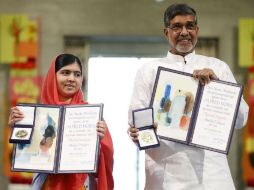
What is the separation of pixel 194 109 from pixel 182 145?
0.20m

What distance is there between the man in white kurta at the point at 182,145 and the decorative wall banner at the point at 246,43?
2970 mm

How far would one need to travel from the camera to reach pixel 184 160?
2.54 m

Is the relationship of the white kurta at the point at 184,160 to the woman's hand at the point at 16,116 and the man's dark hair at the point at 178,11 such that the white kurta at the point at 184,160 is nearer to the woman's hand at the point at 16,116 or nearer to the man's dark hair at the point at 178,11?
the man's dark hair at the point at 178,11

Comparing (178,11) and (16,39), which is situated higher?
(16,39)

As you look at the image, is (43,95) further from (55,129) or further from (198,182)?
(198,182)

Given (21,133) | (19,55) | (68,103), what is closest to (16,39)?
(19,55)

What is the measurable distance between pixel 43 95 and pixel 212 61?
35.8 inches

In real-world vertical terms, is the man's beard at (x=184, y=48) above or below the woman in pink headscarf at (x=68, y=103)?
above

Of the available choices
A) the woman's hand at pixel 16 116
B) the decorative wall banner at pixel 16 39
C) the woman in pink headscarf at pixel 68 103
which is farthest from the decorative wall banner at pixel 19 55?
the woman's hand at pixel 16 116

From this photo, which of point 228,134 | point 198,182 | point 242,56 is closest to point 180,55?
point 228,134

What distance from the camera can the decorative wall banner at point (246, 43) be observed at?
18.2ft

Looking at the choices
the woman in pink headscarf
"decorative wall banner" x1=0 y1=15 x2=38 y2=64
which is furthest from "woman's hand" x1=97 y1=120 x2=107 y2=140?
"decorative wall banner" x1=0 y1=15 x2=38 y2=64

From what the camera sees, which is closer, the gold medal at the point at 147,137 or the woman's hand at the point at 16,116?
the gold medal at the point at 147,137

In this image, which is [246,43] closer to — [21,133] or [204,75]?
[204,75]
